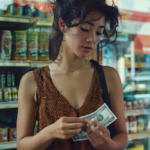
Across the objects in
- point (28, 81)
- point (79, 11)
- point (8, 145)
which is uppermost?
point (79, 11)

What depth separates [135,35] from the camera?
8.33ft

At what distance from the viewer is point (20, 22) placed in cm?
177

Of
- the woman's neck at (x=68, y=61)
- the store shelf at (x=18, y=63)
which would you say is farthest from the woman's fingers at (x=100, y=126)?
the store shelf at (x=18, y=63)

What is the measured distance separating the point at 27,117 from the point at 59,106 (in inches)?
6.6

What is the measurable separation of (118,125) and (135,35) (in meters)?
1.85

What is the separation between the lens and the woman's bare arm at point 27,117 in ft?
2.89

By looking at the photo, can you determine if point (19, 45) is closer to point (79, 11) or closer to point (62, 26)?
point (62, 26)

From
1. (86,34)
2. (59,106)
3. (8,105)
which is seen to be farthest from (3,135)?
(86,34)

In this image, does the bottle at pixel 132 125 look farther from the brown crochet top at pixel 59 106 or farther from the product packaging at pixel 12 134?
the brown crochet top at pixel 59 106

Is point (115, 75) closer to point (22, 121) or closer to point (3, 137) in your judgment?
point (22, 121)

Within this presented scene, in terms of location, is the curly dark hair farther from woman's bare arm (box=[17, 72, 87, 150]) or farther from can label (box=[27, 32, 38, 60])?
can label (box=[27, 32, 38, 60])

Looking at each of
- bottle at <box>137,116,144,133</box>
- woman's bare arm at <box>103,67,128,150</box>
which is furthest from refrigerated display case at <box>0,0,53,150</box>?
bottle at <box>137,116,144,133</box>

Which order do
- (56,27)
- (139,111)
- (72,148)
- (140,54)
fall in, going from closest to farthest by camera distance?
(72,148)
(56,27)
(139,111)
(140,54)

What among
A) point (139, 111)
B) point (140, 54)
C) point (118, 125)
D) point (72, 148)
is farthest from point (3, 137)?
point (140, 54)
